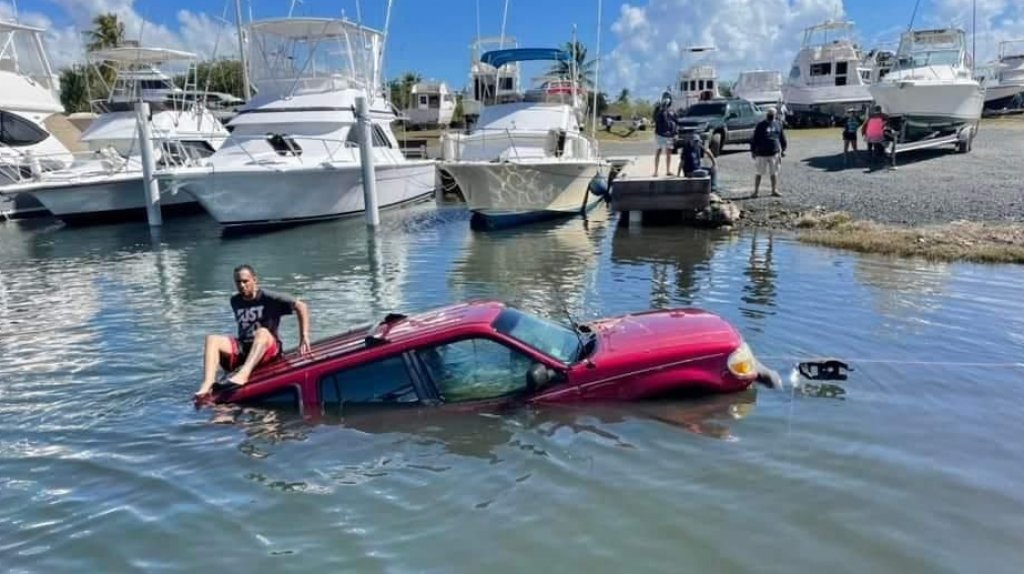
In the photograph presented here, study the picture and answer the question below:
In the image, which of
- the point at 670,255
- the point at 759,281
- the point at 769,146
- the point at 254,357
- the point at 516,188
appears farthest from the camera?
the point at 516,188

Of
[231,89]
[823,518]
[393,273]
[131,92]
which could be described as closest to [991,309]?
[823,518]

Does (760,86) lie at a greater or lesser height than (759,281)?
greater

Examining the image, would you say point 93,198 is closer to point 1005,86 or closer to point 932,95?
point 932,95

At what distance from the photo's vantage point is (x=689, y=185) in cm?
1958

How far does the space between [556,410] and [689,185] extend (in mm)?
13429

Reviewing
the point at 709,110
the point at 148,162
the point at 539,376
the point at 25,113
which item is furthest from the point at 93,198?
the point at 539,376

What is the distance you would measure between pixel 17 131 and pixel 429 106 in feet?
132

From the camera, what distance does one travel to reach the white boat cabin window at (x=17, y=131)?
29.1 meters

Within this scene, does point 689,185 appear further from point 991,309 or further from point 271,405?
point 271,405

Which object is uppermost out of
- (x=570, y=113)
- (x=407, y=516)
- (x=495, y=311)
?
(x=570, y=113)

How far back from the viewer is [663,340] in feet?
24.2

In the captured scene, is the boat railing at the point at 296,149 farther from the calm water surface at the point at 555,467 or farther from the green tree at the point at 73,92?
the green tree at the point at 73,92

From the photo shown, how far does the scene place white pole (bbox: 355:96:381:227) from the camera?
73.4 ft

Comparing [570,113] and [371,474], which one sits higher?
[570,113]
